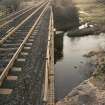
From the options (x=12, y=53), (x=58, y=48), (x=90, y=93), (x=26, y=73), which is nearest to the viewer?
(x=26, y=73)

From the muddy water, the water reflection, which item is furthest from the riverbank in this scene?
the water reflection

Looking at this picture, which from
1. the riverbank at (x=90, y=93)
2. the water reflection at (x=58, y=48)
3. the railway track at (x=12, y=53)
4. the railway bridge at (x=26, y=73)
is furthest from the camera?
the water reflection at (x=58, y=48)

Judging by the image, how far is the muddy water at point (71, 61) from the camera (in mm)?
17291

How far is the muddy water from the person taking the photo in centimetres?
1729

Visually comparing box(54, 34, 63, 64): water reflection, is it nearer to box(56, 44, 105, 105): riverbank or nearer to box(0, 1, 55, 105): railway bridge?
box(0, 1, 55, 105): railway bridge

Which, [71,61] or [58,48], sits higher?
[71,61]

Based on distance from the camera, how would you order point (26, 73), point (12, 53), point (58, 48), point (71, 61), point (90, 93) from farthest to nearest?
1. point (58, 48)
2. point (71, 61)
3. point (12, 53)
4. point (90, 93)
5. point (26, 73)

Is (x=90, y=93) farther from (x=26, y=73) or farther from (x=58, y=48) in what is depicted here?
(x=58, y=48)

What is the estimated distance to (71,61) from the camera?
22391 mm

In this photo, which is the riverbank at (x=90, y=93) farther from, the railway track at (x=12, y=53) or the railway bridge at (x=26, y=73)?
the railway track at (x=12, y=53)

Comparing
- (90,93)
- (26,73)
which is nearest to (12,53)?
(26,73)

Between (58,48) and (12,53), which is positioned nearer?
(12,53)

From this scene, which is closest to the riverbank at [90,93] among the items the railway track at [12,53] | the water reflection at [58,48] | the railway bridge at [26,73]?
the railway bridge at [26,73]

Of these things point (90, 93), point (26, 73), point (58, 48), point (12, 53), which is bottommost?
point (58, 48)
